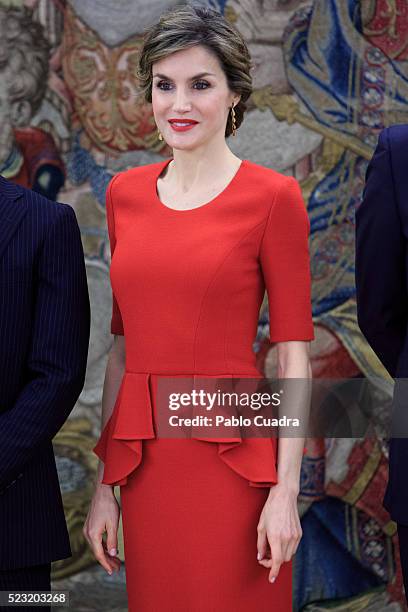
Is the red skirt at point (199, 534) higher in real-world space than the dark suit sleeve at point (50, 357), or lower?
lower

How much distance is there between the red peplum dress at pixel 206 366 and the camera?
8.54 ft

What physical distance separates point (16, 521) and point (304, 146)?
7.06 ft

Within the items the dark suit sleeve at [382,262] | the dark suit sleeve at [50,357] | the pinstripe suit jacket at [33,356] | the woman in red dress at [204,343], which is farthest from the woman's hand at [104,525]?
the dark suit sleeve at [382,262]

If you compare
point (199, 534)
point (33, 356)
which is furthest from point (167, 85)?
point (199, 534)

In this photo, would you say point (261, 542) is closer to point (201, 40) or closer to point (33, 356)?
point (33, 356)

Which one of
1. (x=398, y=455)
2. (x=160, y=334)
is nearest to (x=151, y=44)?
(x=160, y=334)

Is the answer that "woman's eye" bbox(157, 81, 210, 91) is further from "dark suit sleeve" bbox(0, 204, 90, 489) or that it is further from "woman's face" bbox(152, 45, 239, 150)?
"dark suit sleeve" bbox(0, 204, 90, 489)

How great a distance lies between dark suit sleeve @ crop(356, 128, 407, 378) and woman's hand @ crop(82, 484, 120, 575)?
0.78 m

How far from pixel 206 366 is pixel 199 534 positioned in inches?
16.1

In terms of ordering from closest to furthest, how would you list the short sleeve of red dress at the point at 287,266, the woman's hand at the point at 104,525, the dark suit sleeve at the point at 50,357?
the dark suit sleeve at the point at 50,357 → the short sleeve of red dress at the point at 287,266 → the woman's hand at the point at 104,525

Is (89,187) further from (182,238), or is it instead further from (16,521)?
(16,521)

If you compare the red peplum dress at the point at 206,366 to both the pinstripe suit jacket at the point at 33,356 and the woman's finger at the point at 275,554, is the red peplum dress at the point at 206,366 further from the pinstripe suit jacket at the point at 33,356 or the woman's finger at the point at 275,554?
the pinstripe suit jacket at the point at 33,356

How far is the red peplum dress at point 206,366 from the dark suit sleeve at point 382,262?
0.50 feet

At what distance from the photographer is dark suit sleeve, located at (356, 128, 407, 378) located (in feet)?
8.21
